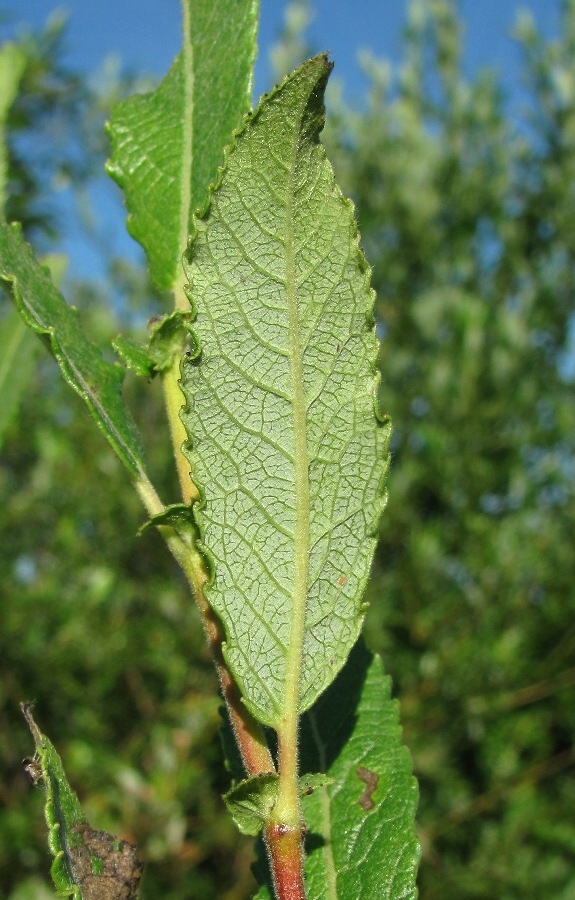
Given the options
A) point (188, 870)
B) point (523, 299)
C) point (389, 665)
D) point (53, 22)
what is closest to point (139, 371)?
point (389, 665)

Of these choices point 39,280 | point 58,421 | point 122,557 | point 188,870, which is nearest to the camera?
point 39,280

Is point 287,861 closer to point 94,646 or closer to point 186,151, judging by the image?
point 186,151

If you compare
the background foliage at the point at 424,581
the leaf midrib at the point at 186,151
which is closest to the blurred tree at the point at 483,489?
the background foliage at the point at 424,581

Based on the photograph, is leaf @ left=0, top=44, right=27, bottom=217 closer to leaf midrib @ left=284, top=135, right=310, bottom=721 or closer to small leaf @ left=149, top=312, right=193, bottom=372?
small leaf @ left=149, top=312, right=193, bottom=372

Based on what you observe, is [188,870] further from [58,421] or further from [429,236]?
[429,236]

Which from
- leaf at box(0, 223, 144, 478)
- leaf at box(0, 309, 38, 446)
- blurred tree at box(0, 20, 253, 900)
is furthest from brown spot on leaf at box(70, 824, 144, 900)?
blurred tree at box(0, 20, 253, 900)

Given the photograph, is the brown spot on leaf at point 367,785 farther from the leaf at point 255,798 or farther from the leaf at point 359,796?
the leaf at point 255,798
